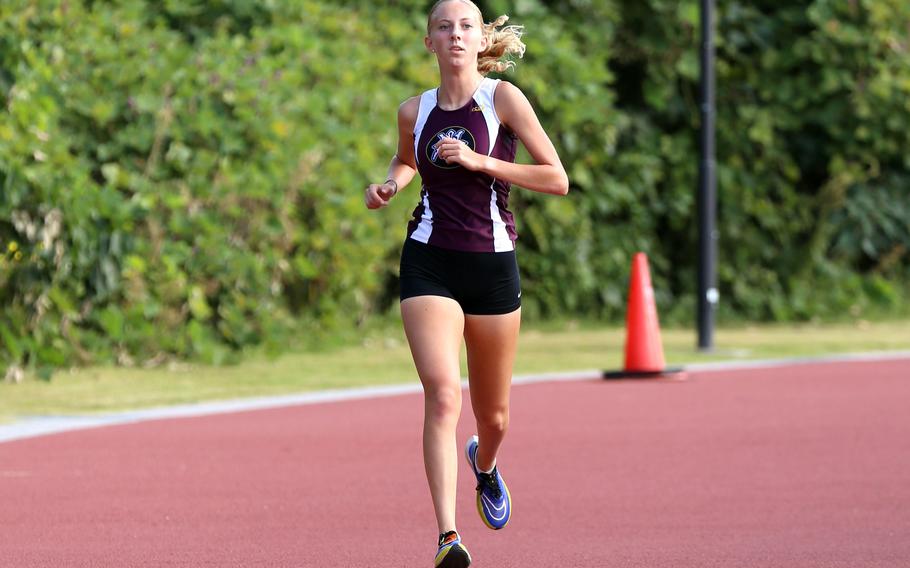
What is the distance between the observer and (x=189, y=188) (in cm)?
1470

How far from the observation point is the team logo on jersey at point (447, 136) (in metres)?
6.32

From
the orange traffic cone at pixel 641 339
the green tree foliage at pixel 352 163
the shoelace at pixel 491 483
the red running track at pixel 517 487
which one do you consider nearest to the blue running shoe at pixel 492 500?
the shoelace at pixel 491 483

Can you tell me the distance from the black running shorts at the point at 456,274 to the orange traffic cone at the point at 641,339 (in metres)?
8.13

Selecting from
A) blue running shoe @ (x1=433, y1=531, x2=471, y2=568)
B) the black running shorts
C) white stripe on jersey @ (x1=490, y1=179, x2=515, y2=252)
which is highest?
white stripe on jersey @ (x1=490, y1=179, x2=515, y2=252)

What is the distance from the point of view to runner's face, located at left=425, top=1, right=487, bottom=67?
20.9ft

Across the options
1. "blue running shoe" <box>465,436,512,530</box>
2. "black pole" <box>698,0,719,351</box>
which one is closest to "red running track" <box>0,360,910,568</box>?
"blue running shoe" <box>465,436,512,530</box>

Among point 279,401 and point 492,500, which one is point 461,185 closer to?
point 492,500

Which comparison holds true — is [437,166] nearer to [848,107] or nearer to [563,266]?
[563,266]

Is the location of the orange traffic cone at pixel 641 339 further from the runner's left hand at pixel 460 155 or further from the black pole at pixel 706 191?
the runner's left hand at pixel 460 155

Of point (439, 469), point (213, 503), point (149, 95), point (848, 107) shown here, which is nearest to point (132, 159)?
point (149, 95)

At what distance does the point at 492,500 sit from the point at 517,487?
6.13ft

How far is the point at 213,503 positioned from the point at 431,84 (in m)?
10.4

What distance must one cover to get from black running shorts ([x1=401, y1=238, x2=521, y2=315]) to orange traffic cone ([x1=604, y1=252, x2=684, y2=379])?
8.13 metres

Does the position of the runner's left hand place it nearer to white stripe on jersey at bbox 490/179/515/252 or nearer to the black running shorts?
white stripe on jersey at bbox 490/179/515/252
